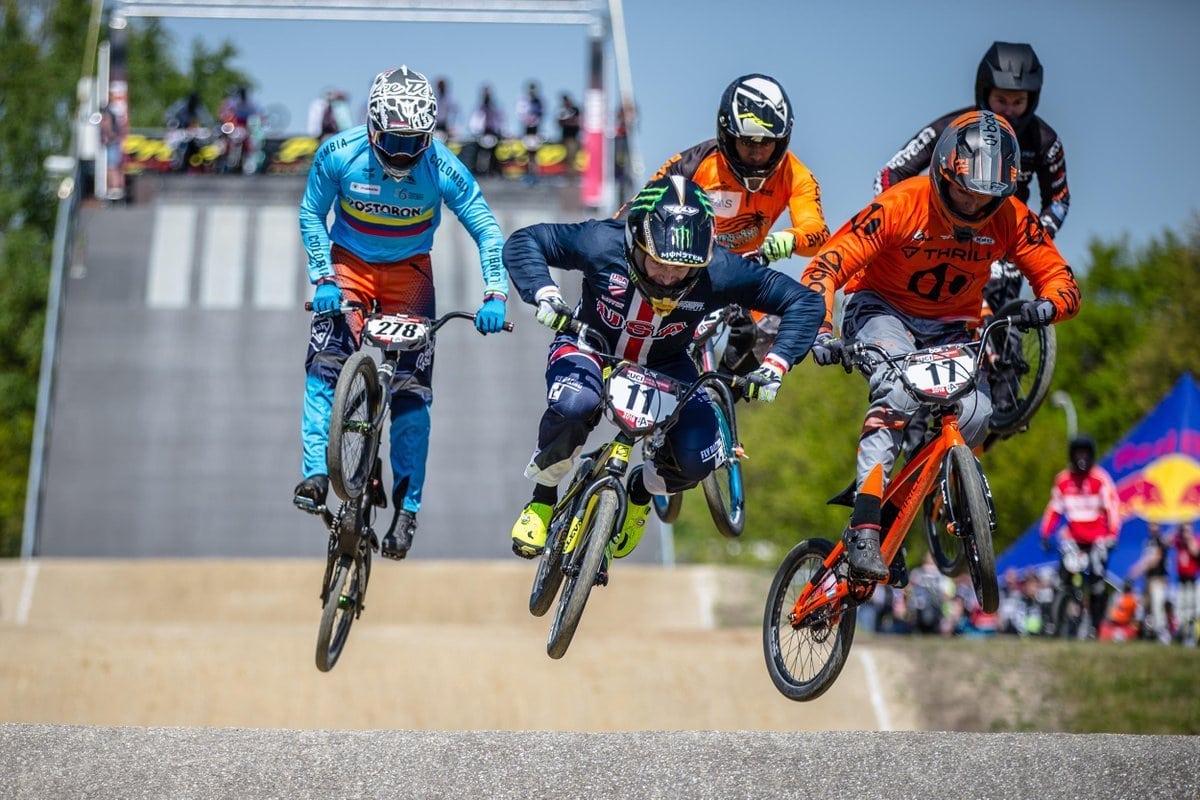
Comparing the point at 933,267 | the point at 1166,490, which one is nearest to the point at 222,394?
the point at 1166,490

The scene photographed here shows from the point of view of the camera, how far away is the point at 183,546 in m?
28.3

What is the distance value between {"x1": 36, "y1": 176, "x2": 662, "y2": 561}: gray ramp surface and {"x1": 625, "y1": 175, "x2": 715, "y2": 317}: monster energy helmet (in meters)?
19.1

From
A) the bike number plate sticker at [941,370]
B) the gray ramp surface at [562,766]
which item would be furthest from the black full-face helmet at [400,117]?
the gray ramp surface at [562,766]

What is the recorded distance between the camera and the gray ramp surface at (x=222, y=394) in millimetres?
28281

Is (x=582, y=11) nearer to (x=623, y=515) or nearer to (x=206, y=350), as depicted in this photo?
(x=206, y=350)

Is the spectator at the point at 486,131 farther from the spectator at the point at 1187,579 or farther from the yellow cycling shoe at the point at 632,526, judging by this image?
the yellow cycling shoe at the point at 632,526

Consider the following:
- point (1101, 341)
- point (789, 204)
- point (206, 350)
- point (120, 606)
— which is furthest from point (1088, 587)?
point (1101, 341)

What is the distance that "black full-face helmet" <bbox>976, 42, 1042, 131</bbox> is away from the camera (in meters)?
10.5

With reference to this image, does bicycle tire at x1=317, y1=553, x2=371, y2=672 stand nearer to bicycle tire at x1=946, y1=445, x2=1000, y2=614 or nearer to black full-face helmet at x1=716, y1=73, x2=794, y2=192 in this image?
black full-face helmet at x1=716, y1=73, x2=794, y2=192

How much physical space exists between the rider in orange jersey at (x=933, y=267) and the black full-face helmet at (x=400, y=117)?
258 cm

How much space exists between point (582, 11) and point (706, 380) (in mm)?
20054

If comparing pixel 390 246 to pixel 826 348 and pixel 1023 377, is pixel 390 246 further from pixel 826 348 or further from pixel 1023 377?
pixel 1023 377

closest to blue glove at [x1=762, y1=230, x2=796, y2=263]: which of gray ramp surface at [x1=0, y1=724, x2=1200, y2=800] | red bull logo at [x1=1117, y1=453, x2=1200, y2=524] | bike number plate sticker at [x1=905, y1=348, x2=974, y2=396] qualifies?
bike number plate sticker at [x1=905, y1=348, x2=974, y2=396]

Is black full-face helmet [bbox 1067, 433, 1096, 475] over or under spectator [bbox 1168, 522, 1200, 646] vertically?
over
